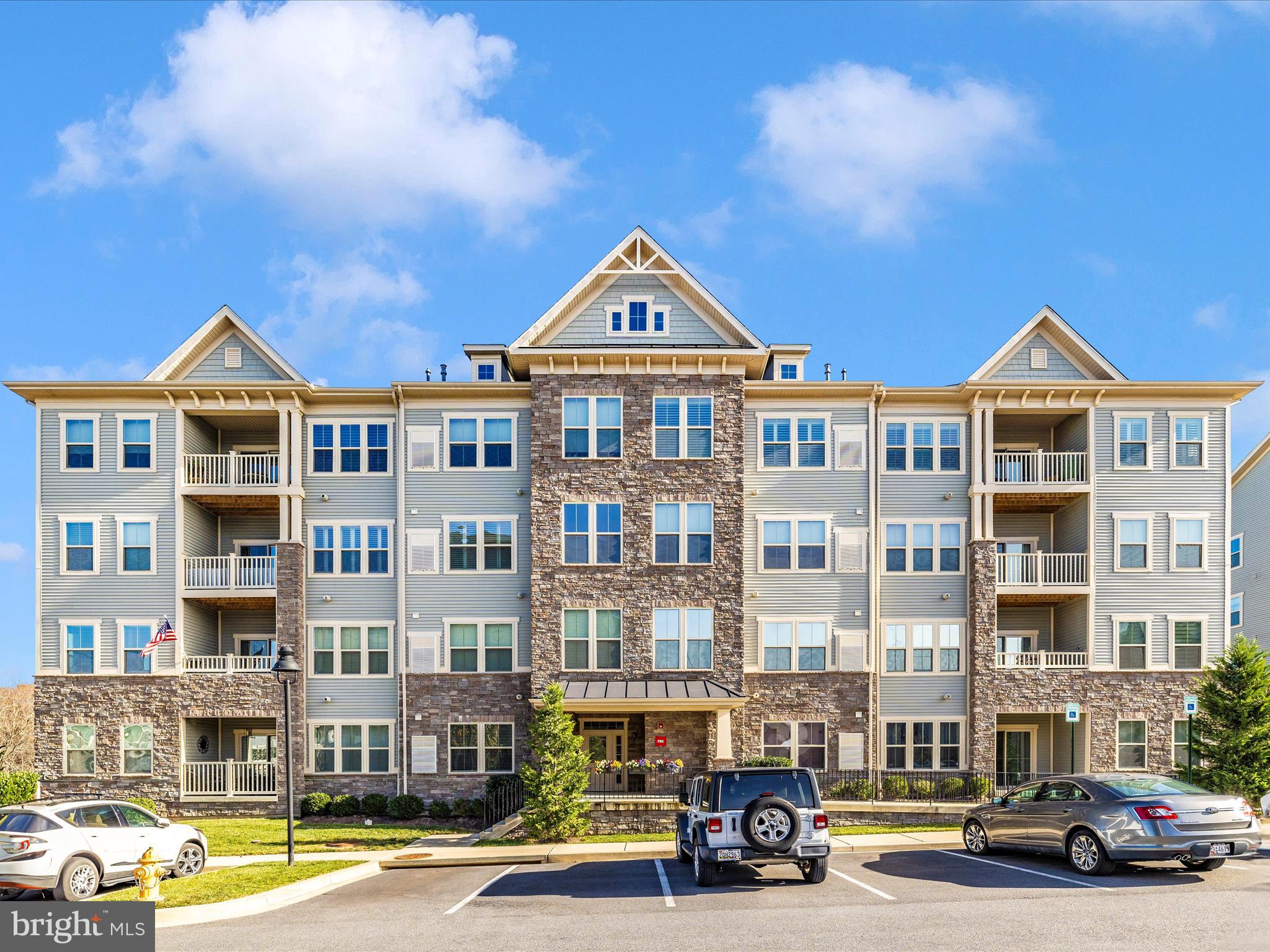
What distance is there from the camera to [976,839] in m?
19.2

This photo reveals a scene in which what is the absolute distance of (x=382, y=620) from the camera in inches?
1264

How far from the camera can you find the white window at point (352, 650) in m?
32.0

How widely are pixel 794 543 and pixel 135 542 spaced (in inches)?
804

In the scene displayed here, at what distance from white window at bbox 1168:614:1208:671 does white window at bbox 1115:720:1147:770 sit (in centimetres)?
225

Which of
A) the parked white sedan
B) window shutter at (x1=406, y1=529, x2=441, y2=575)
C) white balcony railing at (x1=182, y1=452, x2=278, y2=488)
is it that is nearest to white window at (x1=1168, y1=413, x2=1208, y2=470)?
window shutter at (x1=406, y1=529, x2=441, y2=575)

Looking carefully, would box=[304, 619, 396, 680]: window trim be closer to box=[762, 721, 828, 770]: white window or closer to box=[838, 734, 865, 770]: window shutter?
box=[762, 721, 828, 770]: white window

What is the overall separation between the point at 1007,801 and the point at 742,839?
5705mm

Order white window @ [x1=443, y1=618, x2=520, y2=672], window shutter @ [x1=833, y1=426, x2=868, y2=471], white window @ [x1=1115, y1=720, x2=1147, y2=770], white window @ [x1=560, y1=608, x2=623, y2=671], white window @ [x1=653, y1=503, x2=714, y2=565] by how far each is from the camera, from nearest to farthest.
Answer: white window @ [x1=560, y1=608, x2=623, y2=671] < white window @ [x1=653, y1=503, x2=714, y2=565] < white window @ [x1=1115, y1=720, x2=1147, y2=770] < white window @ [x1=443, y1=618, x2=520, y2=672] < window shutter @ [x1=833, y1=426, x2=868, y2=471]

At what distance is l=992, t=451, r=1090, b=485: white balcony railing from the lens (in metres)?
32.4

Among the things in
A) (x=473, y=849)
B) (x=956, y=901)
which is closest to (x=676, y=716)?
(x=473, y=849)

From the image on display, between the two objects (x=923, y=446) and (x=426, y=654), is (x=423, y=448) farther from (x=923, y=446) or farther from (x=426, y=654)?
(x=923, y=446)

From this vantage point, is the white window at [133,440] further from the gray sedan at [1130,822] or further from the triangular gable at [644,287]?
the gray sedan at [1130,822]

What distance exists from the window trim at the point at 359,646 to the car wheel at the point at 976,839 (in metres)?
18.6

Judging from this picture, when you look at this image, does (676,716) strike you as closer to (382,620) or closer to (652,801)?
(652,801)
